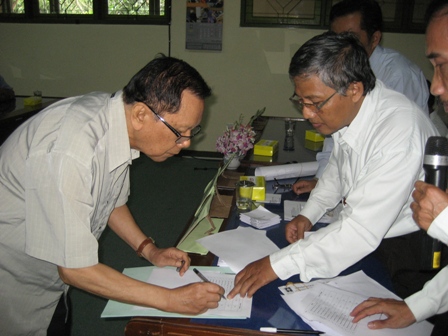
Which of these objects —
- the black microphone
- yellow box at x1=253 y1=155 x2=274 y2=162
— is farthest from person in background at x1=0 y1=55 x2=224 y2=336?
yellow box at x1=253 y1=155 x2=274 y2=162

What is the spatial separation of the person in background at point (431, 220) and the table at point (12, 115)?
3432 millimetres

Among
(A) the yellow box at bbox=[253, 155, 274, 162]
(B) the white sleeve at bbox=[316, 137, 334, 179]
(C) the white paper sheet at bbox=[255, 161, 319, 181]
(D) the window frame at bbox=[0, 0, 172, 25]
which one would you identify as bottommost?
(A) the yellow box at bbox=[253, 155, 274, 162]

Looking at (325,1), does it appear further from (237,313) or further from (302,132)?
(237,313)

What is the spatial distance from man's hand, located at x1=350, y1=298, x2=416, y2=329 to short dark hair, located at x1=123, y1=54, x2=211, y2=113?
0.80m

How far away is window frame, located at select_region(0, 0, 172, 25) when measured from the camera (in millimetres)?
5387

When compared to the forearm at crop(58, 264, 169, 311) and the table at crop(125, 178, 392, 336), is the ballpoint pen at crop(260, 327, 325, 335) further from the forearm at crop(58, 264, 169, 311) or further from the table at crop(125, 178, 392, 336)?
the forearm at crop(58, 264, 169, 311)

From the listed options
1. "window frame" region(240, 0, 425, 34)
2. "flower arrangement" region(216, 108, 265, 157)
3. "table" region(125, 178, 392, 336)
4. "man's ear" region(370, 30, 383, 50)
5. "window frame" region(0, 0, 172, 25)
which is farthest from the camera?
"window frame" region(0, 0, 172, 25)

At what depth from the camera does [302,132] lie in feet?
12.1

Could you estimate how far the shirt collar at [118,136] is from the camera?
1224mm

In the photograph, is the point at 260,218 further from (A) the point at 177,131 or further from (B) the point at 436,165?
(B) the point at 436,165

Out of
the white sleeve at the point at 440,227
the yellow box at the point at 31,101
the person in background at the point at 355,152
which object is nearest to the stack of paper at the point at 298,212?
the person in background at the point at 355,152

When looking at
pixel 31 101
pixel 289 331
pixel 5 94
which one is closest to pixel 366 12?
pixel 289 331

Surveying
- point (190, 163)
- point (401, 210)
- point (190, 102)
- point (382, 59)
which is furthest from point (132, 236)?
point (190, 163)

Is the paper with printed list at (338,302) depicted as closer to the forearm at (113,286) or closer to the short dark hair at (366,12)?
the forearm at (113,286)
